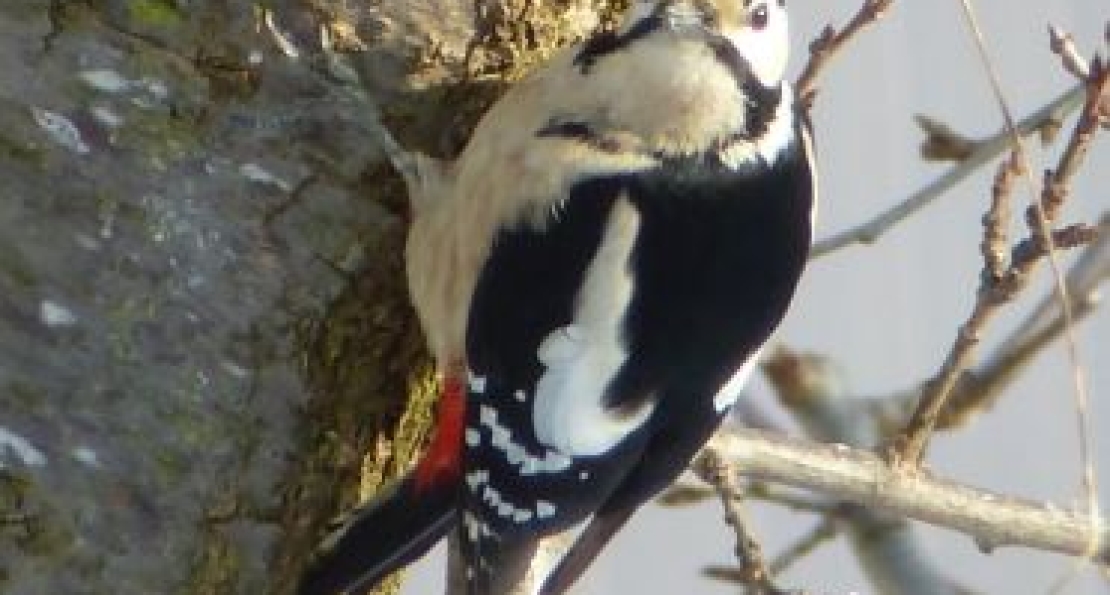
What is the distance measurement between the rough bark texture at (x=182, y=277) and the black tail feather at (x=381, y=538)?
0.02 m

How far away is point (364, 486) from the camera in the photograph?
1485 mm

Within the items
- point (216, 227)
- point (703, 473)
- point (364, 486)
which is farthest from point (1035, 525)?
point (216, 227)

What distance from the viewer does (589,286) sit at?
1452mm

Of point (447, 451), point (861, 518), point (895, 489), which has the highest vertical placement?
point (447, 451)

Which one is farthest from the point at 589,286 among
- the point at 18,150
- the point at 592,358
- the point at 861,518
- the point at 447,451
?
the point at 861,518

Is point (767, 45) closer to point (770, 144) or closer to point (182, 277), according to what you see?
point (770, 144)

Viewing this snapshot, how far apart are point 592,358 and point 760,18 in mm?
296

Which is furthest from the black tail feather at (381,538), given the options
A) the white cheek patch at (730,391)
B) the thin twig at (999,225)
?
the thin twig at (999,225)

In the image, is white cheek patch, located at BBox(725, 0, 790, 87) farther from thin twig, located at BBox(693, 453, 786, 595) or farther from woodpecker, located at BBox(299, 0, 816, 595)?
thin twig, located at BBox(693, 453, 786, 595)

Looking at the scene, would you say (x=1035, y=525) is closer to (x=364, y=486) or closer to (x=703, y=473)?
(x=703, y=473)

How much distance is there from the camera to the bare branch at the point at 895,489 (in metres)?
1.58

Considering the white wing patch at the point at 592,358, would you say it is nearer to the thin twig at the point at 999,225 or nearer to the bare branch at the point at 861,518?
the thin twig at the point at 999,225

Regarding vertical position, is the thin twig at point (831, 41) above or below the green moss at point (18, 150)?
below

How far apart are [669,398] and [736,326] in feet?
0.24
